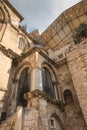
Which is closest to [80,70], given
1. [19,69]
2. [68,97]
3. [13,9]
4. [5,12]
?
[68,97]

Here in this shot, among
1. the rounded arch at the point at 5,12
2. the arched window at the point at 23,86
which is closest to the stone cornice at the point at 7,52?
the arched window at the point at 23,86

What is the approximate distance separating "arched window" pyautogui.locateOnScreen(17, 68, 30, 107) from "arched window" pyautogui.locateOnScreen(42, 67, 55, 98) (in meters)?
1.16

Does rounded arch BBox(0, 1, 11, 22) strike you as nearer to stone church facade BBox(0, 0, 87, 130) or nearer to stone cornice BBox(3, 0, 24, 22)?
stone church facade BBox(0, 0, 87, 130)

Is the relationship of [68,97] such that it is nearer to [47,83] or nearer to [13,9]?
[47,83]

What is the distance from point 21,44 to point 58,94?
21.7 ft

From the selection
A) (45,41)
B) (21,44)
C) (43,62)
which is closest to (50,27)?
(45,41)

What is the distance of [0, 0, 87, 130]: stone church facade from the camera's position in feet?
22.4

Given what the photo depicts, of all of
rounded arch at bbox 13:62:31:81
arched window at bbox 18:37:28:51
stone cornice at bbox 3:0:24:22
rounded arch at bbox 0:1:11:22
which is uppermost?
stone cornice at bbox 3:0:24:22

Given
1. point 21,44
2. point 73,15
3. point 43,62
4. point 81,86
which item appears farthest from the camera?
point 73,15

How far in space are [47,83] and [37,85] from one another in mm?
1933

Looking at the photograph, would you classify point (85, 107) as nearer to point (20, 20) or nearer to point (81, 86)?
point (81, 86)

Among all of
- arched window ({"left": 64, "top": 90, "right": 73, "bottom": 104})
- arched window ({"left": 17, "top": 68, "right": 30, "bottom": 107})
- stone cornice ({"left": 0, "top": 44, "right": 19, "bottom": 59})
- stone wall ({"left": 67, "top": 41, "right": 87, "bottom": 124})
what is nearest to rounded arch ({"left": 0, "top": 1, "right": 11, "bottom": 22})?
stone cornice ({"left": 0, "top": 44, "right": 19, "bottom": 59})

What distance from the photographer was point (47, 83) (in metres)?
9.93

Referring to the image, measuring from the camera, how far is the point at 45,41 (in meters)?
21.0
